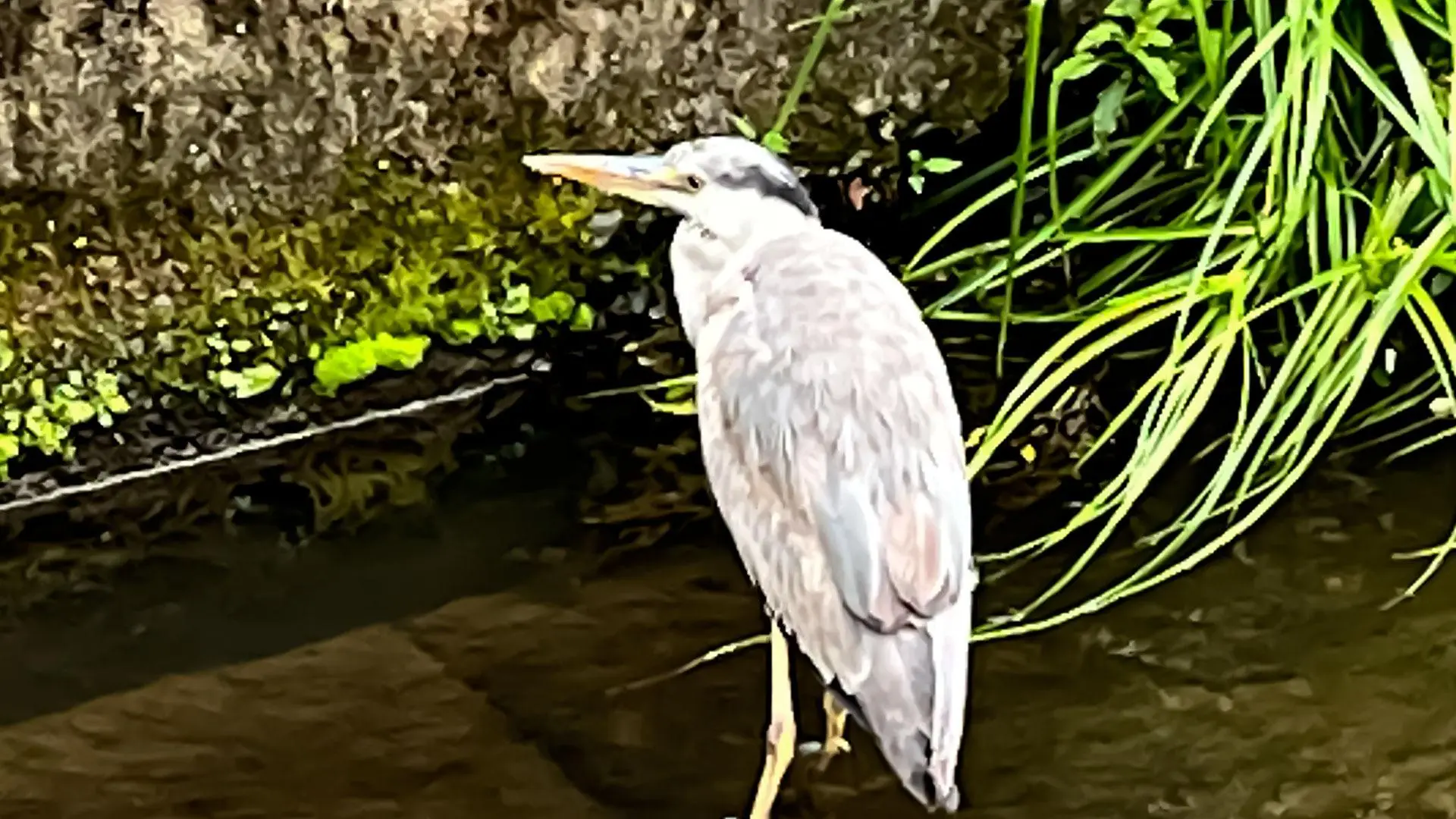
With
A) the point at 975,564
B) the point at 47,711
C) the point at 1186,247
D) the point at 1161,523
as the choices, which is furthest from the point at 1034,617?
the point at 47,711

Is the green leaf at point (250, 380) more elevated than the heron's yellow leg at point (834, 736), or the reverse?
the green leaf at point (250, 380)

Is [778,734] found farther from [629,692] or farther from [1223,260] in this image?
[1223,260]

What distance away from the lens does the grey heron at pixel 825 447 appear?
3.04 ft

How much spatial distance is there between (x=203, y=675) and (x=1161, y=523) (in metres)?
0.81

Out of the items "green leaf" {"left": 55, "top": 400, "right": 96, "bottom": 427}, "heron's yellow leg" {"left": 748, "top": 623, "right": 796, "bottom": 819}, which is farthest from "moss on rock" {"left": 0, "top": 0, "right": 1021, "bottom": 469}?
"heron's yellow leg" {"left": 748, "top": 623, "right": 796, "bottom": 819}

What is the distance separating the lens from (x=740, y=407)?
101 centimetres

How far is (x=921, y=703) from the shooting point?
91cm

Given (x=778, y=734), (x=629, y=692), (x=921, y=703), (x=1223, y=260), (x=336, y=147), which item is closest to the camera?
(x=921, y=703)

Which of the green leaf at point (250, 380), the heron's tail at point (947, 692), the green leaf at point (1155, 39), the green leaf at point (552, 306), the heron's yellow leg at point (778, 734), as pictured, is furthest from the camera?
the green leaf at point (552, 306)

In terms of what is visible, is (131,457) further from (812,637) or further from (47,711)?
(812,637)

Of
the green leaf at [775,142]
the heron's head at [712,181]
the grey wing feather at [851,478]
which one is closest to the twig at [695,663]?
the grey wing feather at [851,478]

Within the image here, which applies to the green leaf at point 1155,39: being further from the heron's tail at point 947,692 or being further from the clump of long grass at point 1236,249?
the heron's tail at point 947,692

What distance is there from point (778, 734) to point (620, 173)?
1.29ft

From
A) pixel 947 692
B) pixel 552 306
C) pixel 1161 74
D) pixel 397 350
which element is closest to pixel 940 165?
pixel 1161 74
